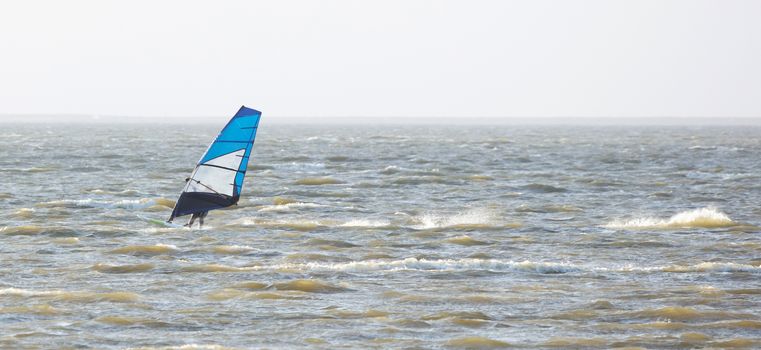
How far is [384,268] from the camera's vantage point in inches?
968

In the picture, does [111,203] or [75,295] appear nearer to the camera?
[75,295]

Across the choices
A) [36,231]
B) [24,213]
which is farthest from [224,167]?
[24,213]

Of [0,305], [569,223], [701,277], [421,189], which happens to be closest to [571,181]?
[421,189]

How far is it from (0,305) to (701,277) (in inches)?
489

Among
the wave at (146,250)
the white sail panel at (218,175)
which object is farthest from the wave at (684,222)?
the wave at (146,250)

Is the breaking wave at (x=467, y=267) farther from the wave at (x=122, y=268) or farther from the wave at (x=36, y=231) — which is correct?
the wave at (x=36, y=231)

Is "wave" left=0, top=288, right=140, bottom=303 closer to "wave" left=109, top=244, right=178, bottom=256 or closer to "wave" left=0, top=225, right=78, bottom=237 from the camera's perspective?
"wave" left=109, top=244, right=178, bottom=256

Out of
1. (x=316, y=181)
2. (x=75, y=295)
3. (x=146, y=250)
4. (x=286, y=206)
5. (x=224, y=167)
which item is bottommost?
(x=316, y=181)

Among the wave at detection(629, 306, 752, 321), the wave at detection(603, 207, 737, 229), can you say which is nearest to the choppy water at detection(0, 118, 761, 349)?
the wave at detection(629, 306, 752, 321)

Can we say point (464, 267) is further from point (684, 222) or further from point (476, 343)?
point (684, 222)

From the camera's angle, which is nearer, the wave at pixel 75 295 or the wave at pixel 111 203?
the wave at pixel 75 295

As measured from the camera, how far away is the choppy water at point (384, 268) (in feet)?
59.5

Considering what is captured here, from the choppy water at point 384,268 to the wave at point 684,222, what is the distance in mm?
140

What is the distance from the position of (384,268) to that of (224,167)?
591cm
